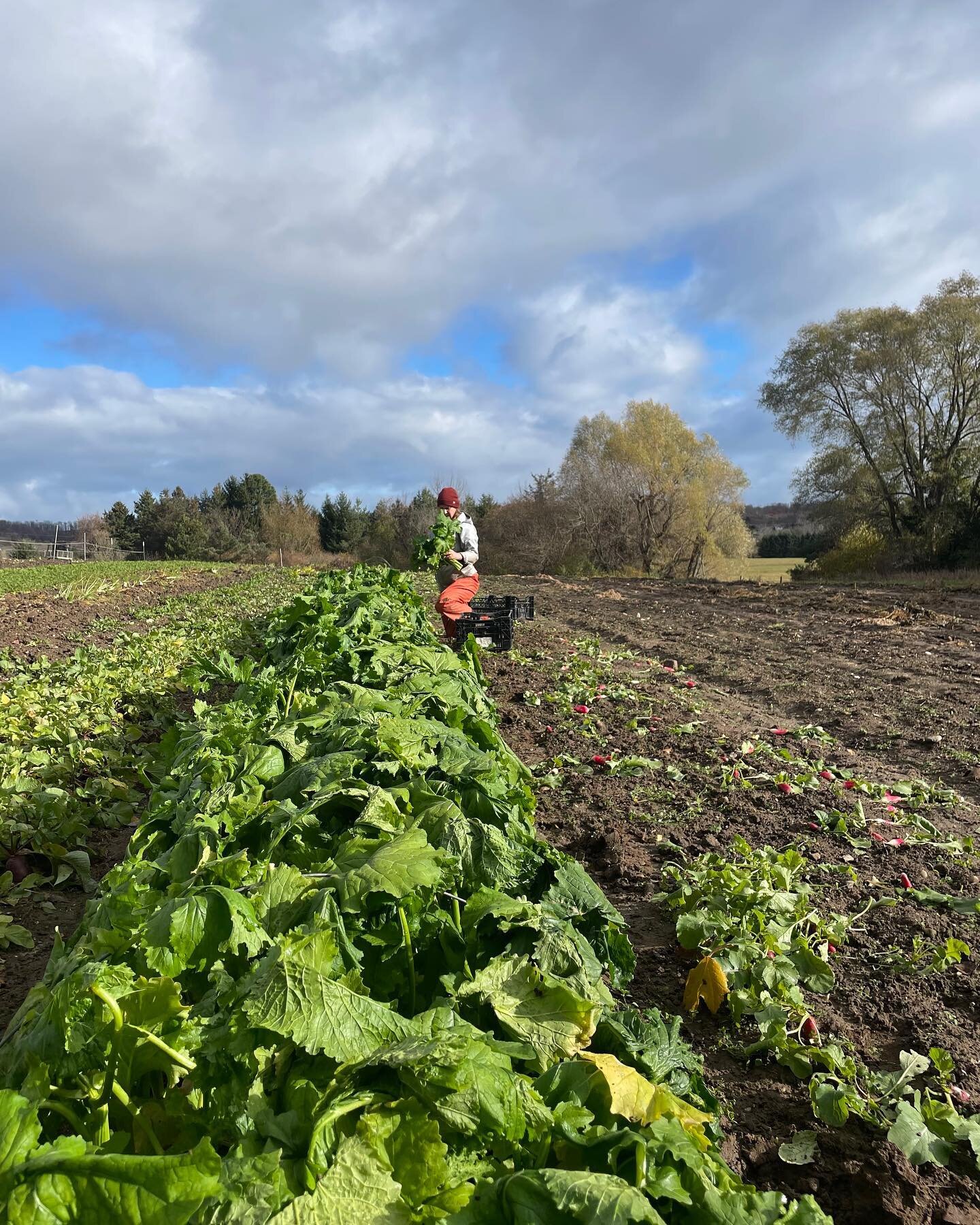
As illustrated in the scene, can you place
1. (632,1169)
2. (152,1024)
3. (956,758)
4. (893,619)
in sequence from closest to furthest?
(632,1169), (152,1024), (956,758), (893,619)

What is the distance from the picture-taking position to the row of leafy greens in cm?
118

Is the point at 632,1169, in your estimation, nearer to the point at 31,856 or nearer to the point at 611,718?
the point at 31,856

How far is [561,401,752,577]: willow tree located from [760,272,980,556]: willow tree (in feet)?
16.8

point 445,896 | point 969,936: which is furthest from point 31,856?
point 969,936

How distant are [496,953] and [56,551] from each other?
57194mm

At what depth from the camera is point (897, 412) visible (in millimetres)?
31203

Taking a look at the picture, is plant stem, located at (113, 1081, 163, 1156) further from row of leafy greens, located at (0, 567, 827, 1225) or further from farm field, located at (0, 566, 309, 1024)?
farm field, located at (0, 566, 309, 1024)

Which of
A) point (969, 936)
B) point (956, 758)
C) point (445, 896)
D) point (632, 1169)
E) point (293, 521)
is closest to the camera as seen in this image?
point (632, 1169)

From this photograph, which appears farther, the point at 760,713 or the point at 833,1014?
the point at 760,713

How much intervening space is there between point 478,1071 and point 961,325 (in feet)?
117

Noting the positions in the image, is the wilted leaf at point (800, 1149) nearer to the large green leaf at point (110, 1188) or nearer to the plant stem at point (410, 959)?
the plant stem at point (410, 959)

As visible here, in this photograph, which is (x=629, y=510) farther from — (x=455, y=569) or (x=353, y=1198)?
(x=353, y=1198)

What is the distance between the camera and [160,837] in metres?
2.66

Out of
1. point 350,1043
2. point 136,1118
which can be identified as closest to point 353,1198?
point 350,1043
